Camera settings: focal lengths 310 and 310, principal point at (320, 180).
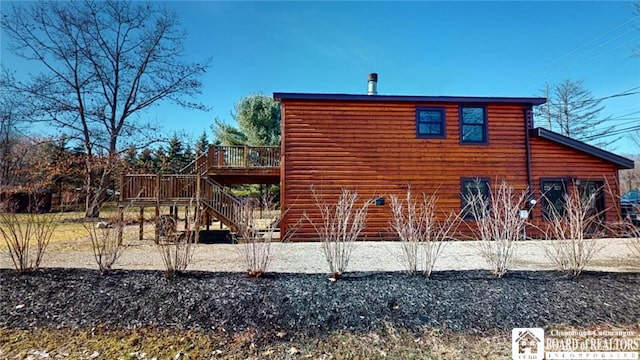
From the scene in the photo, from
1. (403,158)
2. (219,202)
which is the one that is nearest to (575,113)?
(403,158)

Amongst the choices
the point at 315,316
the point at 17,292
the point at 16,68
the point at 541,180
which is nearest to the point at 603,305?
the point at 315,316

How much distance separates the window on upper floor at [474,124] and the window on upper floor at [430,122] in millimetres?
740

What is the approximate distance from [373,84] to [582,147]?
7837mm

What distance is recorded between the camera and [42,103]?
17.7 metres

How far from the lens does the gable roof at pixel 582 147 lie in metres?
11.0

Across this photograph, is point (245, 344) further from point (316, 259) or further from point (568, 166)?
point (568, 166)

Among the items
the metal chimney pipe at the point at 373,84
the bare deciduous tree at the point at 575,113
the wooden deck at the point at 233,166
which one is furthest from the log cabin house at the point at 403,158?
the bare deciduous tree at the point at 575,113

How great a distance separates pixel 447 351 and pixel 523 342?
0.94 meters

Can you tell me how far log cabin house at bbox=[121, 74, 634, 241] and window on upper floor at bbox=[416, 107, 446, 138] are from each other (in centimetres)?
4

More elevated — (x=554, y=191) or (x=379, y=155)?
(x=379, y=155)

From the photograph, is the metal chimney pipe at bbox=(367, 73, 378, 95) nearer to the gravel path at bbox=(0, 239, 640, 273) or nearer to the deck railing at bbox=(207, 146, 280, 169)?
the deck railing at bbox=(207, 146, 280, 169)

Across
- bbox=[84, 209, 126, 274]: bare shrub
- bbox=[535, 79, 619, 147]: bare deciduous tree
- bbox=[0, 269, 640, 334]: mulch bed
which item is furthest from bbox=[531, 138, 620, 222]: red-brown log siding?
A: bbox=[535, 79, 619, 147]: bare deciduous tree

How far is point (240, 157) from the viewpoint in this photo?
12758 millimetres

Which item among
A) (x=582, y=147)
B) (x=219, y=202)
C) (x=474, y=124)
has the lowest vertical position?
(x=219, y=202)
